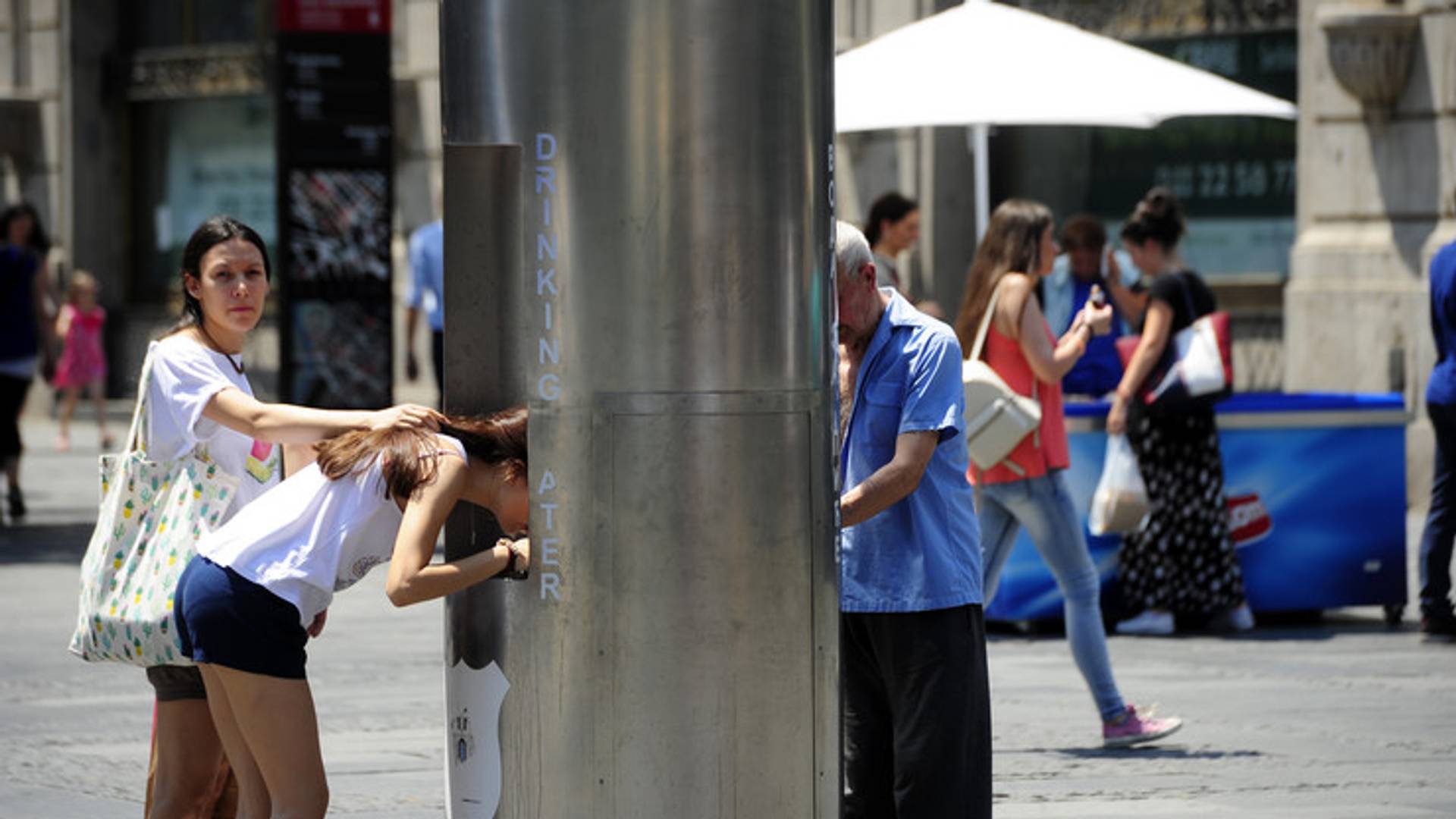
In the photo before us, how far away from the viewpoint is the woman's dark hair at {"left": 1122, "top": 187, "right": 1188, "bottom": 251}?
10.6m

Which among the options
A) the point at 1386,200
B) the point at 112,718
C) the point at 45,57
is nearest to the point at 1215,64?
the point at 1386,200

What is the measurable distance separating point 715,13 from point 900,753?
1.73 metres

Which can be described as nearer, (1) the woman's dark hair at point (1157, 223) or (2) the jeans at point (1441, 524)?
(2) the jeans at point (1441, 524)

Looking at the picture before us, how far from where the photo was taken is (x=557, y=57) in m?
4.36

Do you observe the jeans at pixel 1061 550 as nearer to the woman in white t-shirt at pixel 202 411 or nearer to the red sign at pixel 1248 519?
the red sign at pixel 1248 519

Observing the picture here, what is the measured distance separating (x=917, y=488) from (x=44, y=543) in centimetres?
954

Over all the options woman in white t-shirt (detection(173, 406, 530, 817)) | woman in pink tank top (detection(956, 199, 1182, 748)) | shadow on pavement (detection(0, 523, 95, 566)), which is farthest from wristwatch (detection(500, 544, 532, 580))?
shadow on pavement (detection(0, 523, 95, 566))

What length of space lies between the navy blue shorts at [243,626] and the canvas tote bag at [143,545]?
0.28 meters

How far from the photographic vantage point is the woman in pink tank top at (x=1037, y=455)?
7.99m

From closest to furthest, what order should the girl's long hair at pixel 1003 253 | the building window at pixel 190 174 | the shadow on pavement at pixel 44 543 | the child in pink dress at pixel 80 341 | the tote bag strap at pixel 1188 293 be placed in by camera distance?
the girl's long hair at pixel 1003 253
the tote bag strap at pixel 1188 293
the shadow on pavement at pixel 44 543
the child in pink dress at pixel 80 341
the building window at pixel 190 174

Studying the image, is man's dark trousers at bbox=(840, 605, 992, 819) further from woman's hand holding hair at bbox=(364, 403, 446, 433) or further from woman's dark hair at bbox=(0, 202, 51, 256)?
woman's dark hair at bbox=(0, 202, 51, 256)

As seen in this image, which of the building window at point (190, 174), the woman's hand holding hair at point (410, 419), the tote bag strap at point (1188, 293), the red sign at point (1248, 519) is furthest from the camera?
the building window at point (190, 174)

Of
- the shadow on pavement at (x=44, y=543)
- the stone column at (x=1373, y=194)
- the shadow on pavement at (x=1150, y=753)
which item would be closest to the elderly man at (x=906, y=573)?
the shadow on pavement at (x=1150, y=753)

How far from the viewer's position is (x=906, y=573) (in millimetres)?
5422
